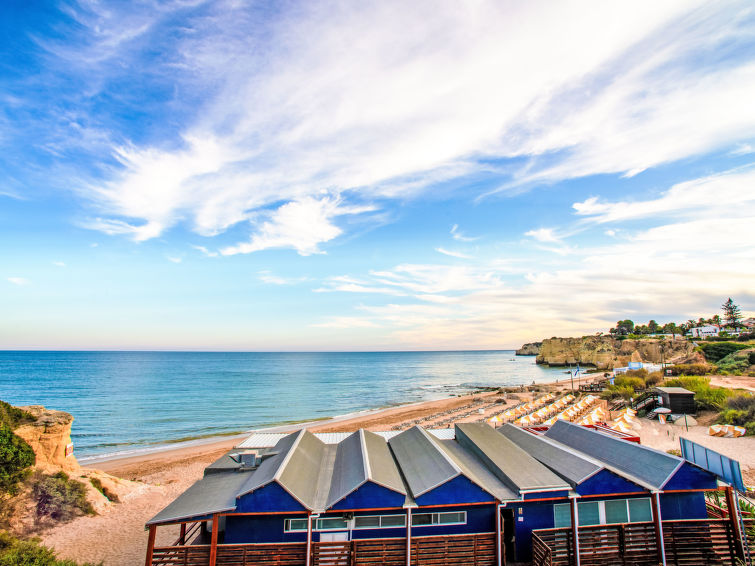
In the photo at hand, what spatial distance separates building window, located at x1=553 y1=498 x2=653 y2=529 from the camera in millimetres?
11055

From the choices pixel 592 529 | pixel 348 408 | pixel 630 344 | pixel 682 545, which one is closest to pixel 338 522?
pixel 592 529

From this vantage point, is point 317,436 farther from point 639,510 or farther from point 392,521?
point 639,510

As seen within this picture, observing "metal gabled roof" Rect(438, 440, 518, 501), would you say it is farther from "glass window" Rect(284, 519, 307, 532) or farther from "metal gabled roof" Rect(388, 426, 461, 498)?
"glass window" Rect(284, 519, 307, 532)

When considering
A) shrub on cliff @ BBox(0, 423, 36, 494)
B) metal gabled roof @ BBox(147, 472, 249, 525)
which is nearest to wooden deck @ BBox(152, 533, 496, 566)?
metal gabled roof @ BBox(147, 472, 249, 525)

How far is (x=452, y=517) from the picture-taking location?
428 inches

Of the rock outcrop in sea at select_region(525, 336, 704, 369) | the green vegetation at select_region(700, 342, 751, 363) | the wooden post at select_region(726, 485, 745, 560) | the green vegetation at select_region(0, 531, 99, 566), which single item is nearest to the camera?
the green vegetation at select_region(0, 531, 99, 566)

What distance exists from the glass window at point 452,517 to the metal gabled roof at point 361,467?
1375 millimetres

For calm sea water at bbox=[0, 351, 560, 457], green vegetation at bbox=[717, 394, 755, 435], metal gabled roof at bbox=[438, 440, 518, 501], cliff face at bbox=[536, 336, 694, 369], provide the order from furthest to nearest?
1. cliff face at bbox=[536, 336, 694, 369]
2. calm sea water at bbox=[0, 351, 560, 457]
3. green vegetation at bbox=[717, 394, 755, 435]
4. metal gabled roof at bbox=[438, 440, 518, 501]

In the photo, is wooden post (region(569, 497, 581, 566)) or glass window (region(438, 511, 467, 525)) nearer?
wooden post (region(569, 497, 581, 566))

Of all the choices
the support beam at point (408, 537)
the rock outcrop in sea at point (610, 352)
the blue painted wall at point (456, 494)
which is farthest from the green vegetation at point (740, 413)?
the rock outcrop in sea at point (610, 352)

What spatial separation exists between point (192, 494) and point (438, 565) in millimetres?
7229

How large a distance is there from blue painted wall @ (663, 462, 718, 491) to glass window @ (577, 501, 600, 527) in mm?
2031

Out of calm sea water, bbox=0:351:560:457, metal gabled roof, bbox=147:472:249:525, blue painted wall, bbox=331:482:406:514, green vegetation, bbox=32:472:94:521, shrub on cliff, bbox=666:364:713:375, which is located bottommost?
calm sea water, bbox=0:351:560:457

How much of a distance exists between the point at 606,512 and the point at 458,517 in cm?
425
